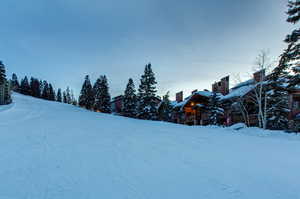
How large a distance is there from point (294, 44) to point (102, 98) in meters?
34.4

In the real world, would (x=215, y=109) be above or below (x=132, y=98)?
below

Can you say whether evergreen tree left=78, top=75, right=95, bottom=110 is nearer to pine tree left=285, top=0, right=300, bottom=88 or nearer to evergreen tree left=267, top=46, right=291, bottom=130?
evergreen tree left=267, top=46, right=291, bottom=130

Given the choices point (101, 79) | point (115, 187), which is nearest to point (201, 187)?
point (115, 187)

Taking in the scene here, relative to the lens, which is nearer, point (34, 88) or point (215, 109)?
point (215, 109)

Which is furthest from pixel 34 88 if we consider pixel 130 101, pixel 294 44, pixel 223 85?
pixel 294 44

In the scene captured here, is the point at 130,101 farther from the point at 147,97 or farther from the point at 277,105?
the point at 277,105

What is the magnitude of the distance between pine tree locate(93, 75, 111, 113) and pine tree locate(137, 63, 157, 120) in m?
12.4

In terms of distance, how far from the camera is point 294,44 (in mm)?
13594

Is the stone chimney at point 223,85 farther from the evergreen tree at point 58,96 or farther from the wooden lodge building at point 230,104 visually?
the evergreen tree at point 58,96

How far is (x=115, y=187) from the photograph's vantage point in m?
3.25

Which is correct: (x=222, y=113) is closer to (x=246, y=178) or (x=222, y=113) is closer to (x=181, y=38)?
(x=181, y=38)

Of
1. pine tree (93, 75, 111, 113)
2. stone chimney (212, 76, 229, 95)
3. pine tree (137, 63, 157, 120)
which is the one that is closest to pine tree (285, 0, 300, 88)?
stone chimney (212, 76, 229, 95)

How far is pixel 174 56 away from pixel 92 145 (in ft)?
82.8

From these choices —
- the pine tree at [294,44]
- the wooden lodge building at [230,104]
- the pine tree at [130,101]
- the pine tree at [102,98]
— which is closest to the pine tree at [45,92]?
the pine tree at [102,98]
